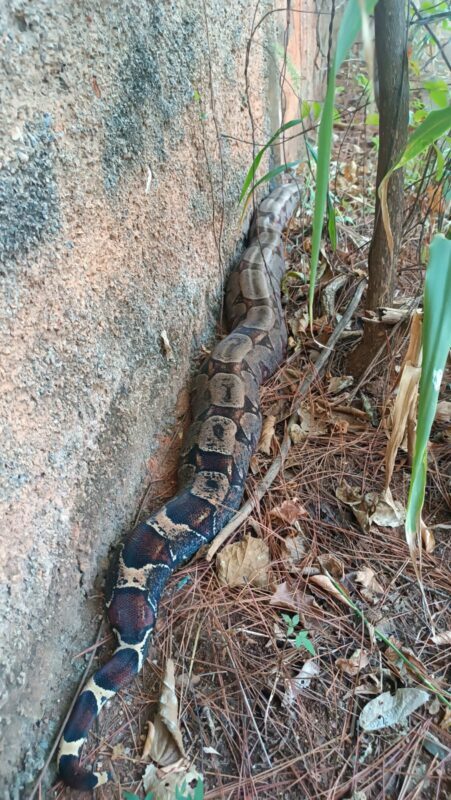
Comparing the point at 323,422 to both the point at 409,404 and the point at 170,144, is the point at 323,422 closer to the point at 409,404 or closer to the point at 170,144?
the point at 409,404

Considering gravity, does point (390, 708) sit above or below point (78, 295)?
below

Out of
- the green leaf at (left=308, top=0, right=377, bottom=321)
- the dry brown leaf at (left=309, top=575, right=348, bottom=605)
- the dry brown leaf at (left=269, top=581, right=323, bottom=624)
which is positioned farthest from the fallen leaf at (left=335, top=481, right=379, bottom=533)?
the green leaf at (left=308, top=0, right=377, bottom=321)

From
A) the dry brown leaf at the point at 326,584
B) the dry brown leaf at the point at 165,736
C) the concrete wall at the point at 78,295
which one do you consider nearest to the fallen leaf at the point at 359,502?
the dry brown leaf at the point at 326,584

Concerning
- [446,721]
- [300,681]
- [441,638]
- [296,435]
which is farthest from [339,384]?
[446,721]

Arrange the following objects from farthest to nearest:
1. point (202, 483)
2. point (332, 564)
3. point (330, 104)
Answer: point (202, 483) < point (332, 564) < point (330, 104)

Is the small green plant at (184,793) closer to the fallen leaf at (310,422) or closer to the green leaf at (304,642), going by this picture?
the green leaf at (304,642)

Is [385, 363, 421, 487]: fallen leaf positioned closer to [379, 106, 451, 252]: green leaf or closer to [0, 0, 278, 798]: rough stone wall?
[379, 106, 451, 252]: green leaf

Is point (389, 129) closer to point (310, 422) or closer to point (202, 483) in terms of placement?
point (310, 422)
